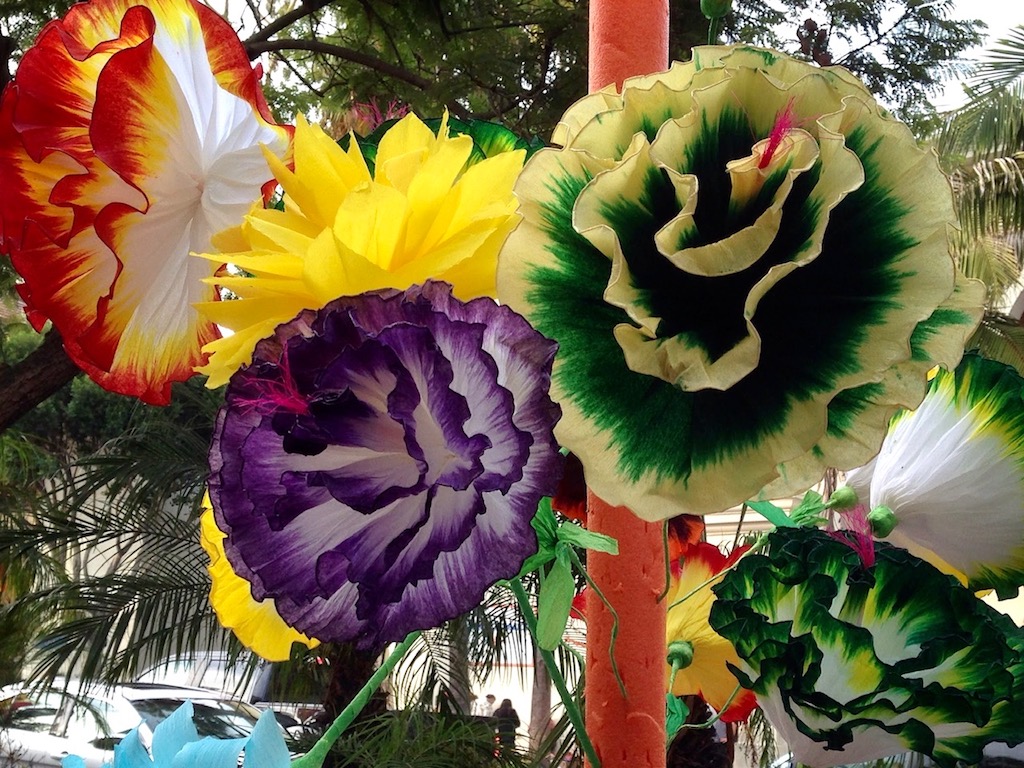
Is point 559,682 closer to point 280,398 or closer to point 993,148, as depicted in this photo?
point 280,398

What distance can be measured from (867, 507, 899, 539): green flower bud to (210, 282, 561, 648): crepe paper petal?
132 millimetres

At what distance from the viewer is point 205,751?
248 mm

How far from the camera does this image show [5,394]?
2.78 meters

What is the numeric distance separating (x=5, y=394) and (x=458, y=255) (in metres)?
2.92

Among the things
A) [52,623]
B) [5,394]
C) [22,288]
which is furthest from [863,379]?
[52,623]

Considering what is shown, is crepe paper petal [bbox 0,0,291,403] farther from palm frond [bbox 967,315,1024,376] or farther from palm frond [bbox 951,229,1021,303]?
palm frond [bbox 951,229,1021,303]

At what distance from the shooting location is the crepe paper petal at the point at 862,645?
253 millimetres

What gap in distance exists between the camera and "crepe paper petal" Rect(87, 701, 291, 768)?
246 millimetres

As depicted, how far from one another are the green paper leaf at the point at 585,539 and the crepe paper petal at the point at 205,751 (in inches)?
3.3

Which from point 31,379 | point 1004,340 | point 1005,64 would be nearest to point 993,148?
point 1005,64

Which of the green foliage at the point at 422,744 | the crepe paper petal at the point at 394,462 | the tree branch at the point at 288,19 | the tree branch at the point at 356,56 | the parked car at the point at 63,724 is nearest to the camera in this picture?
the crepe paper petal at the point at 394,462

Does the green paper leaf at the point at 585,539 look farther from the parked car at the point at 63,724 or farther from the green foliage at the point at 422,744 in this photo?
the parked car at the point at 63,724

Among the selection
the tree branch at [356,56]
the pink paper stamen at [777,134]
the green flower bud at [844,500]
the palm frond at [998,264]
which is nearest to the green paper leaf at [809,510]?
the green flower bud at [844,500]

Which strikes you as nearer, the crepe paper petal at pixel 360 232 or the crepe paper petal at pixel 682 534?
the crepe paper petal at pixel 360 232
